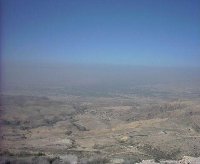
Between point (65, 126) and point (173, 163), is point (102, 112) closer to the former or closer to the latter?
point (65, 126)

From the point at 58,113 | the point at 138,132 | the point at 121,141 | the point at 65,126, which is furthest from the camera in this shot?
the point at 58,113

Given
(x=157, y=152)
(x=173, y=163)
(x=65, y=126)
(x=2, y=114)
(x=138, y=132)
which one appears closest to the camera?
(x=173, y=163)

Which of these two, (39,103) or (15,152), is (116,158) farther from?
(39,103)

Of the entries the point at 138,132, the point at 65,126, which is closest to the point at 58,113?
the point at 65,126

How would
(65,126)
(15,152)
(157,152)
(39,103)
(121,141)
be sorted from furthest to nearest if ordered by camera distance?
(39,103), (65,126), (121,141), (157,152), (15,152)

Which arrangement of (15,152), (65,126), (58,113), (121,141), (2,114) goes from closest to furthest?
1. (15,152)
2. (121,141)
3. (65,126)
4. (2,114)
5. (58,113)

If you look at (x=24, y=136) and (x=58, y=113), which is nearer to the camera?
(x=24, y=136)

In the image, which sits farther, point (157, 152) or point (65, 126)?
point (65, 126)

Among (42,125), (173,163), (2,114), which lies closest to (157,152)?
(173,163)
